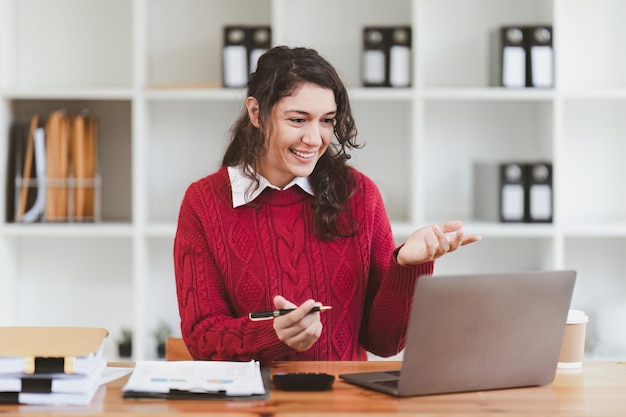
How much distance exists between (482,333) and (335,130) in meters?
0.81

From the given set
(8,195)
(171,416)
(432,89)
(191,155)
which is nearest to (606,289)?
(432,89)

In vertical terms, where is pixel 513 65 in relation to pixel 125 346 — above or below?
above

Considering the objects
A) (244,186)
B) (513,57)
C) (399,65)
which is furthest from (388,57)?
(244,186)

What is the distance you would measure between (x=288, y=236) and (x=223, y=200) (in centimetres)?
18

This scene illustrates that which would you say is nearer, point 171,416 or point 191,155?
point 171,416

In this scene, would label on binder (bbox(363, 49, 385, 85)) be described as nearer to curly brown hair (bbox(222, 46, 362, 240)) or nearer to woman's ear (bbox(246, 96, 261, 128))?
curly brown hair (bbox(222, 46, 362, 240))

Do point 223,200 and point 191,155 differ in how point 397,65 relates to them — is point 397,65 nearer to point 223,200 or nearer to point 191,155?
point 191,155

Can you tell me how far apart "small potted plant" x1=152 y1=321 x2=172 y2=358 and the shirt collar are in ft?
4.63

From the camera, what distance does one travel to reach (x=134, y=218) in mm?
3365

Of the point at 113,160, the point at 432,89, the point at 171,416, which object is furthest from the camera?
the point at 113,160

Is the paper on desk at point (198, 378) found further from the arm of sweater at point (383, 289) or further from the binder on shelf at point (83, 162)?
the binder on shelf at point (83, 162)

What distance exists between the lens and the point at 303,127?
2143 mm

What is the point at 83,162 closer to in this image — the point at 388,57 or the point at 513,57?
the point at 388,57

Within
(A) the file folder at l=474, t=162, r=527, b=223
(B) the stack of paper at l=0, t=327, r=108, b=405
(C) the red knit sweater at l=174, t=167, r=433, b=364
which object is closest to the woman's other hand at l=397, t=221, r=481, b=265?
(C) the red knit sweater at l=174, t=167, r=433, b=364
